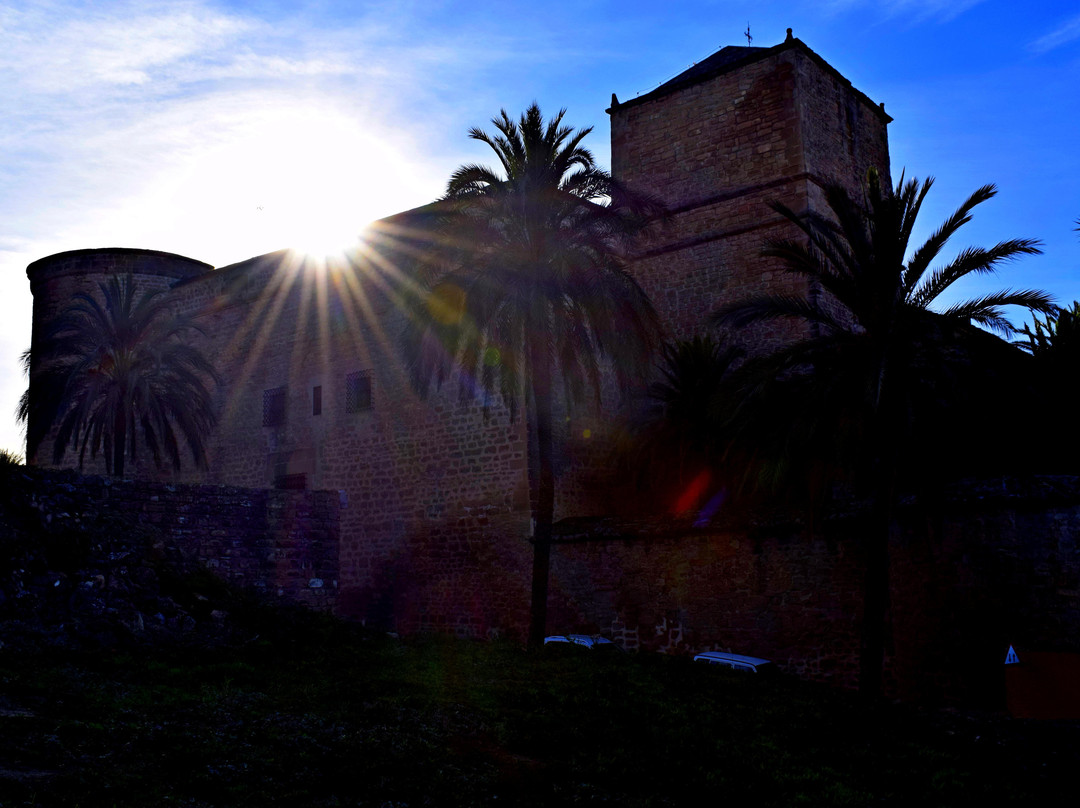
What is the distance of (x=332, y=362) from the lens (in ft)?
82.4

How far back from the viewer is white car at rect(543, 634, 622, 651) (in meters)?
16.3

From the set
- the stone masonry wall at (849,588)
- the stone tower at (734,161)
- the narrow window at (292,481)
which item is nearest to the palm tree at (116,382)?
the narrow window at (292,481)

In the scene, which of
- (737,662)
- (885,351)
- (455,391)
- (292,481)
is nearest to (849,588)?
(737,662)

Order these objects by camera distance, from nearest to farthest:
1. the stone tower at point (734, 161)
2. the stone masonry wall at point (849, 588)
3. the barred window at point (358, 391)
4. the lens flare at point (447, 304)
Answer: the stone masonry wall at point (849, 588) < the lens flare at point (447, 304) < the stone tower at point (734, 161) < the barred window at point (358, 391)

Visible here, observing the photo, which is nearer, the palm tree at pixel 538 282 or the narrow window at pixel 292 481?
the palm tree at pixel 538 282

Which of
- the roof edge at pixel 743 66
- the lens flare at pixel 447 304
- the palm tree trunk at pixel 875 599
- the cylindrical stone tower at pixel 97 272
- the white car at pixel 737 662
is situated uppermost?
the roof edge at pixel 743 66

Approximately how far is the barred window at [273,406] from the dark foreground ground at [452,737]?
13.1 m

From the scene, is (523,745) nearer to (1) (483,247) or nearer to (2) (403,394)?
(1) (483,247)

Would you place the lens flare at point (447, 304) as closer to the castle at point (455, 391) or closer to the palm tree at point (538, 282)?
the palm tree at point (538, 282)

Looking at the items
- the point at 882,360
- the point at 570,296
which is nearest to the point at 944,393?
the point at 882,360

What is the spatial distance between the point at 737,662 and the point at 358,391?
12.2 meters

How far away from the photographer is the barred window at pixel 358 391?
79.8 feet

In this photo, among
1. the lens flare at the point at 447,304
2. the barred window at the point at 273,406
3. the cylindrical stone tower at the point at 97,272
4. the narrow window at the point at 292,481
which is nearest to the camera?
the lens flare at the point at 447,304

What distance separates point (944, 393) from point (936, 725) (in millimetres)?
4400
